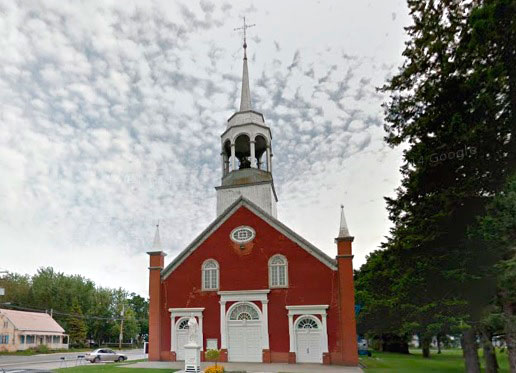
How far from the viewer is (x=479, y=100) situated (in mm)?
14352

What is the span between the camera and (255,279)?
25.1m

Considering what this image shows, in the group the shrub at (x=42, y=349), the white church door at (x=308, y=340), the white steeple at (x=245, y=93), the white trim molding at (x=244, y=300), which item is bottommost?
the shrub at (x=42, y=349)

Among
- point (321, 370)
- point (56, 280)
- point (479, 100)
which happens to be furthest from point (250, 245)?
point (56, 280)

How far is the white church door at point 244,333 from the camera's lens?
79.1ft

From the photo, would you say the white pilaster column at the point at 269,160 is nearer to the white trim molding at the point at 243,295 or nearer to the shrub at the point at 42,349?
the white trim molding at the point at 243,295

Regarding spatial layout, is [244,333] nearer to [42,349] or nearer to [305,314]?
[305,314]

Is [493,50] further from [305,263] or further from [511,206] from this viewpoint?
[305,263]

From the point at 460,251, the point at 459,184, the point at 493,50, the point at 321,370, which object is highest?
the point at 493,50

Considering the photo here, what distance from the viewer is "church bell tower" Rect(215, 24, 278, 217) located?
28172 mm

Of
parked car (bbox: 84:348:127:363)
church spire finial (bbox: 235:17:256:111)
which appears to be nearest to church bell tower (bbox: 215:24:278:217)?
church spire finial (bbox: 235:17:256:111)

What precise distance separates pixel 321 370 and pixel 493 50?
15443 millimetres

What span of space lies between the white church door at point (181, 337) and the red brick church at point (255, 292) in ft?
0.18

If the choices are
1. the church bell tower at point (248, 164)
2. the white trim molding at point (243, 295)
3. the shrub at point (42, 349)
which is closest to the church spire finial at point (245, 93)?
the church bell tower at point (248, 164)

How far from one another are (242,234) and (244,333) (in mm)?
5775
